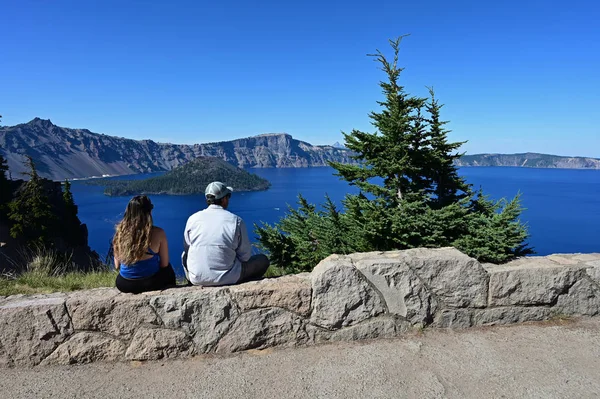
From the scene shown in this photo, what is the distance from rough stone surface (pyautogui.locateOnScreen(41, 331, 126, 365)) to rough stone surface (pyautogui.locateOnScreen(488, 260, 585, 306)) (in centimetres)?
334

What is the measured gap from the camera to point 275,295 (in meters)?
3.11

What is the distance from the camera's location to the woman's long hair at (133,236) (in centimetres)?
315

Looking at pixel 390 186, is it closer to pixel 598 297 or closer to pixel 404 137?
pixel 404 137

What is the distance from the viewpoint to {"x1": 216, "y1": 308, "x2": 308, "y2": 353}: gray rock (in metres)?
3.08

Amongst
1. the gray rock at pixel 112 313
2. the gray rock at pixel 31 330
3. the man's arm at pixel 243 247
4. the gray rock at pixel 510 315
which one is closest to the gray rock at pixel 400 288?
the gray rock at pixel 510 315

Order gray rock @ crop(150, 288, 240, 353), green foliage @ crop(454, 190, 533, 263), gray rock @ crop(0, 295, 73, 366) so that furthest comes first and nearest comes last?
1. green foliage @ crop(454, 190, 533, 263)
2. gray rock @ crop(150, 288, 240, 353)
3. gray rock @ crop(0, 295, 73, 366)

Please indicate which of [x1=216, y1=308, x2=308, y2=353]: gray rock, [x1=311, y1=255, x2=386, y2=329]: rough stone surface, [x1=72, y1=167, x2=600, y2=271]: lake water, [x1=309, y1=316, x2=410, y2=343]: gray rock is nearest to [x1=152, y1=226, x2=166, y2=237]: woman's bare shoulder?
[x1=216, y1=308, x2=308, y2=353]: gray rock

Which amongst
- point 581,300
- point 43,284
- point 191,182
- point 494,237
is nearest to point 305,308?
point 581,300

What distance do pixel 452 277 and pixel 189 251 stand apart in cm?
243

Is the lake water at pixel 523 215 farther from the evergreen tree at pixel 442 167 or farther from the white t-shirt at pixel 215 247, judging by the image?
the white t-shirt at pixel 215 247

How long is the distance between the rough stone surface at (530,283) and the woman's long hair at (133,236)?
3175 millimetres

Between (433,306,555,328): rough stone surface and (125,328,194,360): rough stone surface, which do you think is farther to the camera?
(433,306,555,328): rough stone surface

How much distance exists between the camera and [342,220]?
8.84 meters

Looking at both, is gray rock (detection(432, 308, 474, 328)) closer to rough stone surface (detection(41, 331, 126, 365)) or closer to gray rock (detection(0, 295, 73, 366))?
rough stone surface (detection(41, 331, 126, 365))
